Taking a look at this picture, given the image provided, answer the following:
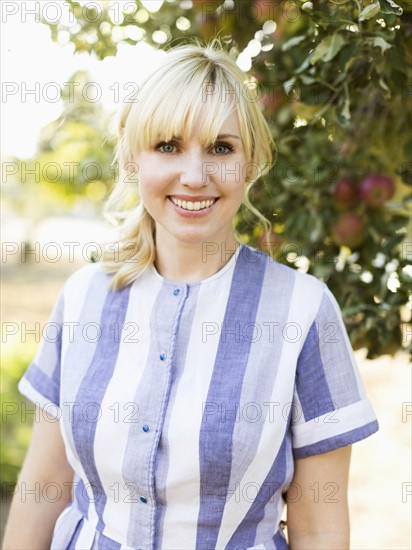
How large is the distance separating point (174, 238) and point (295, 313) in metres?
0.24

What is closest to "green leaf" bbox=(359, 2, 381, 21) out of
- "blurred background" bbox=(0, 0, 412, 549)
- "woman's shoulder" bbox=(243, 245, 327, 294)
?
"blurred background" bbox=(0, 0, 412, 549)

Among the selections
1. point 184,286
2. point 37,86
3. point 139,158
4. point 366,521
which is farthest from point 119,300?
point 366,521

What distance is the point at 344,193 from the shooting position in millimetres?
1529

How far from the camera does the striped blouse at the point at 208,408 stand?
3.67 ft

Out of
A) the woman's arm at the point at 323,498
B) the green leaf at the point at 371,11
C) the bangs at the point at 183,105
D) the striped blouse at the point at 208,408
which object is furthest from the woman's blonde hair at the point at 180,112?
the woman's arm at the point at 323,498

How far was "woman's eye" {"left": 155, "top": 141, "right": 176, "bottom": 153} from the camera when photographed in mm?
1157

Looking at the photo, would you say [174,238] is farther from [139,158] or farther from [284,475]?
[284,475]

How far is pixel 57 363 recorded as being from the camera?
51.5 inches

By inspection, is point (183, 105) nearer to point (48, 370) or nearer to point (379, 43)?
point (379, 43)

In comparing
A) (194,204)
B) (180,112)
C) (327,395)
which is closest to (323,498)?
(327,395)

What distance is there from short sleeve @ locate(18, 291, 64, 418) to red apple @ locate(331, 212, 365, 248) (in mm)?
566

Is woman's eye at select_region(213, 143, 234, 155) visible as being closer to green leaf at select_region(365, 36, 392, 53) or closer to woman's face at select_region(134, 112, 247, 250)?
woman's face at select_region(134, 112, 247, 250)

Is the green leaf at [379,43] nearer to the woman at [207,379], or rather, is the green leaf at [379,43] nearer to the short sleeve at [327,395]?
the woman at [207,379]

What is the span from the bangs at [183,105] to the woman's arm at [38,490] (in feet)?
1.72
